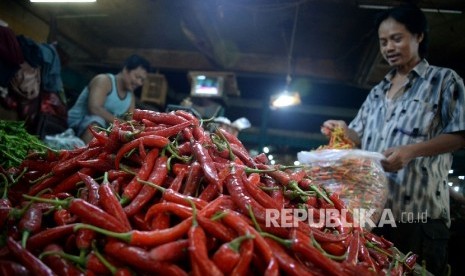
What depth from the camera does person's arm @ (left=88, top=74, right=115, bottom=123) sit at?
5.05 m

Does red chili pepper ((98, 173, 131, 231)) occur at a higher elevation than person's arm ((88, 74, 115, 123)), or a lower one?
lower

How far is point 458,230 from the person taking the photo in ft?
19.0

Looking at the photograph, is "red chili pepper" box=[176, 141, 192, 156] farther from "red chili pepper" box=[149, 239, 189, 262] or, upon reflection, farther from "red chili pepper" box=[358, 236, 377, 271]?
"red chili pepper" box=[358, 236, 377, 271]

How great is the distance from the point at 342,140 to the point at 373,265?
1986 mm

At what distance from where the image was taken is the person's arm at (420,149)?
2.76m

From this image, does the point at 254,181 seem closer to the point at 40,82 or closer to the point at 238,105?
the point at 40,82

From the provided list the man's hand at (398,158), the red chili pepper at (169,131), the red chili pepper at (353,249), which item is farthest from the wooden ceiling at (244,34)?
the red chili pepper at (353,249)

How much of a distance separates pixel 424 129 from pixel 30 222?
3.23 metres

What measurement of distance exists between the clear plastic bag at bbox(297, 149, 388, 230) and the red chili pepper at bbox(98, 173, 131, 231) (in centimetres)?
176

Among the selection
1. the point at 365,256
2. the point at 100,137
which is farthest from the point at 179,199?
the point at 365,256

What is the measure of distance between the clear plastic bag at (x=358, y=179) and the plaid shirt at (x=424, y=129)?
0.39m

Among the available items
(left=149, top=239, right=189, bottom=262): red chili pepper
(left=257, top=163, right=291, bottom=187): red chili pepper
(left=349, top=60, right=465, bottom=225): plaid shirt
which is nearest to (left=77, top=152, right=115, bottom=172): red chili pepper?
(left=149, top=239, right=189, bottom=262): red chili pepper

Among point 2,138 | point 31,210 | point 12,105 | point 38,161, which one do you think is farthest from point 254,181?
point 12,105

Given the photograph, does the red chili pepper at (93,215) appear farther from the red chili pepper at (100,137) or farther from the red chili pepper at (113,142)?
the red chili pepper at (100,137)
